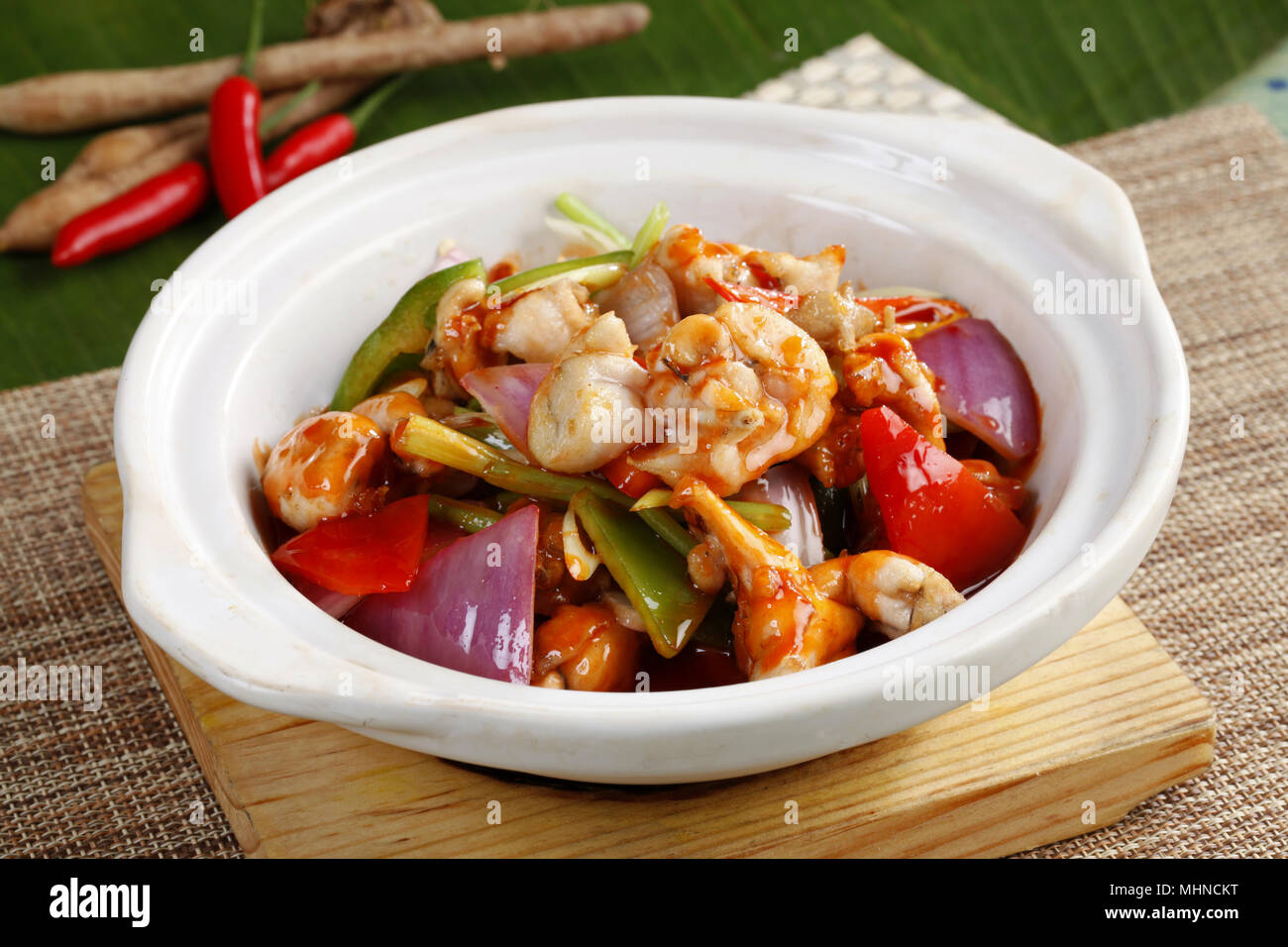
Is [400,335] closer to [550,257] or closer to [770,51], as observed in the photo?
[550,257]

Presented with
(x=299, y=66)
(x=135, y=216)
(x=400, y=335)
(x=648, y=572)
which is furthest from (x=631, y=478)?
(x=299, y=66)

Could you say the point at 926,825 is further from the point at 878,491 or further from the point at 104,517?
the point at 104,517

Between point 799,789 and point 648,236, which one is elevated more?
point 648,236

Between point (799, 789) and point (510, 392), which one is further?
point (510, 392)

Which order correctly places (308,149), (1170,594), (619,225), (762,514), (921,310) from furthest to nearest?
(308,149)
(619,225)
(1170,594)
(921,310)
(762,514)

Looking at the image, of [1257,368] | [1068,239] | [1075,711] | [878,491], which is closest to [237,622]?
[878,491]

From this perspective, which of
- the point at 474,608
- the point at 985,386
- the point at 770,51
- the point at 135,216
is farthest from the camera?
the point at 770,51

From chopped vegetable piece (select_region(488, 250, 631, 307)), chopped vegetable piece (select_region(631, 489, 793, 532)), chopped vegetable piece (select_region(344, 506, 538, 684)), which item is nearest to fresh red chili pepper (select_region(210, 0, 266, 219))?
chopped vegetable piece (select_region(488, 250, 631, 307))
